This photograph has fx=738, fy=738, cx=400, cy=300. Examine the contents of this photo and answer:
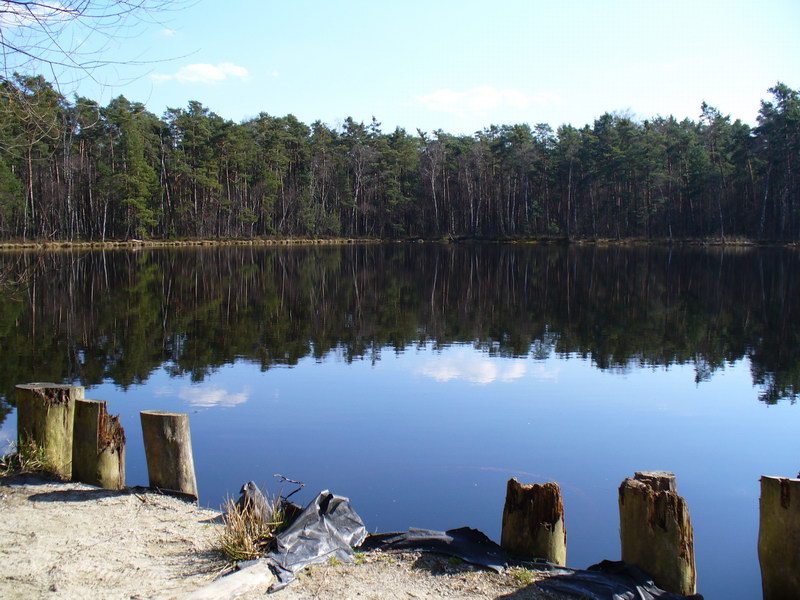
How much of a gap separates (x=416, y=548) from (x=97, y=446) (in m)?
3.08

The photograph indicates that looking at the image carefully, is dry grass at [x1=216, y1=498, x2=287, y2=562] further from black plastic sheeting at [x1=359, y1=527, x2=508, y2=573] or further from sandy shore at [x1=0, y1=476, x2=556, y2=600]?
black plastic sheeting at [x1=359, y1=527, x2=508, y2=573]

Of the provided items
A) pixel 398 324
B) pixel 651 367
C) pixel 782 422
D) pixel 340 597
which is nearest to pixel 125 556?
pixel 340 597

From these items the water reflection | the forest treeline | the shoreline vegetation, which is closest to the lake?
the water reflection

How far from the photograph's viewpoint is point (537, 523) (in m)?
5.11

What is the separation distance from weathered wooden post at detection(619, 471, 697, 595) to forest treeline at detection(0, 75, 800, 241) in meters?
54.9

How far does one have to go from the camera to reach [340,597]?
4.53 meters

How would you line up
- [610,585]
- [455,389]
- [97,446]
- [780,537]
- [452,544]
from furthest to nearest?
[455,389], [97,446], [452,544], [780,537], [610,585]

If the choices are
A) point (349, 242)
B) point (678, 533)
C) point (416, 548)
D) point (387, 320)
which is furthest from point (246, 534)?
point (349, 242)

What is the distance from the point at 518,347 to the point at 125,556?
39.9 feet

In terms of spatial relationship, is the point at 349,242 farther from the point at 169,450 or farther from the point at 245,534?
the point at 245,534

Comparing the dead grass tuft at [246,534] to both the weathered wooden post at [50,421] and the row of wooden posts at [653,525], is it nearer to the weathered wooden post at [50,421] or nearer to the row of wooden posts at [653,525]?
the row of wooden posts at [653,525]

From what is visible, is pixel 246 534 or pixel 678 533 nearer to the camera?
pixel 678 533

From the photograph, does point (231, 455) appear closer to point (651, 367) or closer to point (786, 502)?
point (786, 502)

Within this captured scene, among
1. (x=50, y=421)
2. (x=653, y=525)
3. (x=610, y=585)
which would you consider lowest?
(x=610, y=585)
